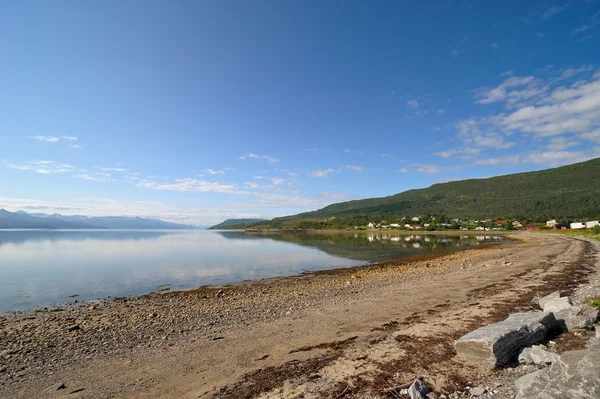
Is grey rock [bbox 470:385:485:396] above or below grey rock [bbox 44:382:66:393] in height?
above

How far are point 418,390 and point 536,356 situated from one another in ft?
10.4

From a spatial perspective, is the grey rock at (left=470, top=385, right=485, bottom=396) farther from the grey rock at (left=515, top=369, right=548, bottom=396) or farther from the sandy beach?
the grey rock at (left=515, top=369, right=548, bottom=396)

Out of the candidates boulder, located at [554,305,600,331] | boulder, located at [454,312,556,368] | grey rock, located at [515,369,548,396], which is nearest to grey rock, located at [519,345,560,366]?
boulder, located at [454,312,556,368]

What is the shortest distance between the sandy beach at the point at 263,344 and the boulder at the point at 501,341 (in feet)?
1.14

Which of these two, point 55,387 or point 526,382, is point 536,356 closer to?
point 526,382

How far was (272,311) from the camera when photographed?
14.9 meters

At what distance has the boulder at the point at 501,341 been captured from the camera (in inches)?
272

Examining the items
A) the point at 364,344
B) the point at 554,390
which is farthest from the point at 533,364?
the point at 364,344

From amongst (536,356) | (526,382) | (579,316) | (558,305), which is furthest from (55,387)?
(558,305)

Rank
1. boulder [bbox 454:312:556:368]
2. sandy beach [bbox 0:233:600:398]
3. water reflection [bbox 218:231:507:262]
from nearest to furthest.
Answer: boulder [bbox 454:312:556:368] < sandy beach [bbox 0:233:600:398] < water reflection [bbox 218:231:507:262]

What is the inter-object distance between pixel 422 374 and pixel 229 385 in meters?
4.72

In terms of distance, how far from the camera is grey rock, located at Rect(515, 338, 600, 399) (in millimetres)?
4883

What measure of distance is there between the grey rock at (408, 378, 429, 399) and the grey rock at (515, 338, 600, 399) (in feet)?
5.40

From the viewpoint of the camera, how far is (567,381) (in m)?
5.16
